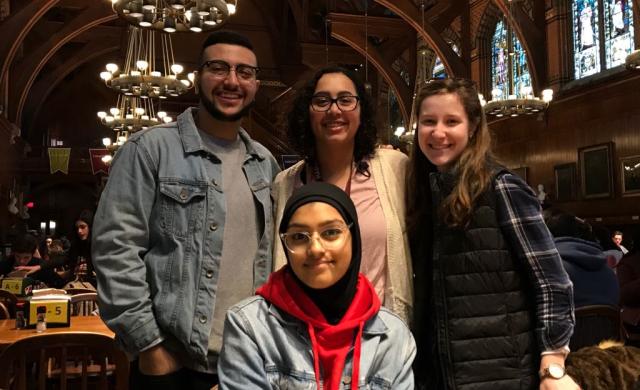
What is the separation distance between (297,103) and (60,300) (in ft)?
8.97

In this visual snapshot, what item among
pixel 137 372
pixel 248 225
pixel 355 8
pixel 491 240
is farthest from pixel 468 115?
pixel 355 8

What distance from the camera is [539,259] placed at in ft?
6.43

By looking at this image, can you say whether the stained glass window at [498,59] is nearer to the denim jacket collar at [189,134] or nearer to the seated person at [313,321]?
the denim jacket collar at [189,134]

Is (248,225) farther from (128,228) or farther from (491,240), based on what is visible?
(491,240)

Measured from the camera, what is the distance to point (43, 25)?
69.0 ft

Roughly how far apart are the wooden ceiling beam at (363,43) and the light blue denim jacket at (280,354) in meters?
14.3

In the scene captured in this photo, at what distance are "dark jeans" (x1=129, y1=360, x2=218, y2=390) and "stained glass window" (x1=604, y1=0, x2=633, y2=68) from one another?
457 inches

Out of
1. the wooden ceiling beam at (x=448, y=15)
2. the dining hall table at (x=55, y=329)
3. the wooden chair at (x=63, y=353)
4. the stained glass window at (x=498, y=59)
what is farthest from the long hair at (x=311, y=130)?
the wooden ceiling beam at (x=448, y=15)

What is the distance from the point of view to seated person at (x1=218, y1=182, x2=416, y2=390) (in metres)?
1.69

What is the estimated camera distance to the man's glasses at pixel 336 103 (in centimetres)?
227

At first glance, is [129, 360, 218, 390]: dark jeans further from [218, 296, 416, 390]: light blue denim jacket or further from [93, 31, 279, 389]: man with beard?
[218, 296, 416, 390]: light blue denim jacket

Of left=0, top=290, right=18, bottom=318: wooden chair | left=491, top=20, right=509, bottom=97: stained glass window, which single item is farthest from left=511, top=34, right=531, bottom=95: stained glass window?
left=0, top=290, right=18, bottom=318: wooden chair

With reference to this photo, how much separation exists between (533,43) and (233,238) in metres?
12.7

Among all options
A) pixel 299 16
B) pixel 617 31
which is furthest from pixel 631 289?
pixel 299 16
